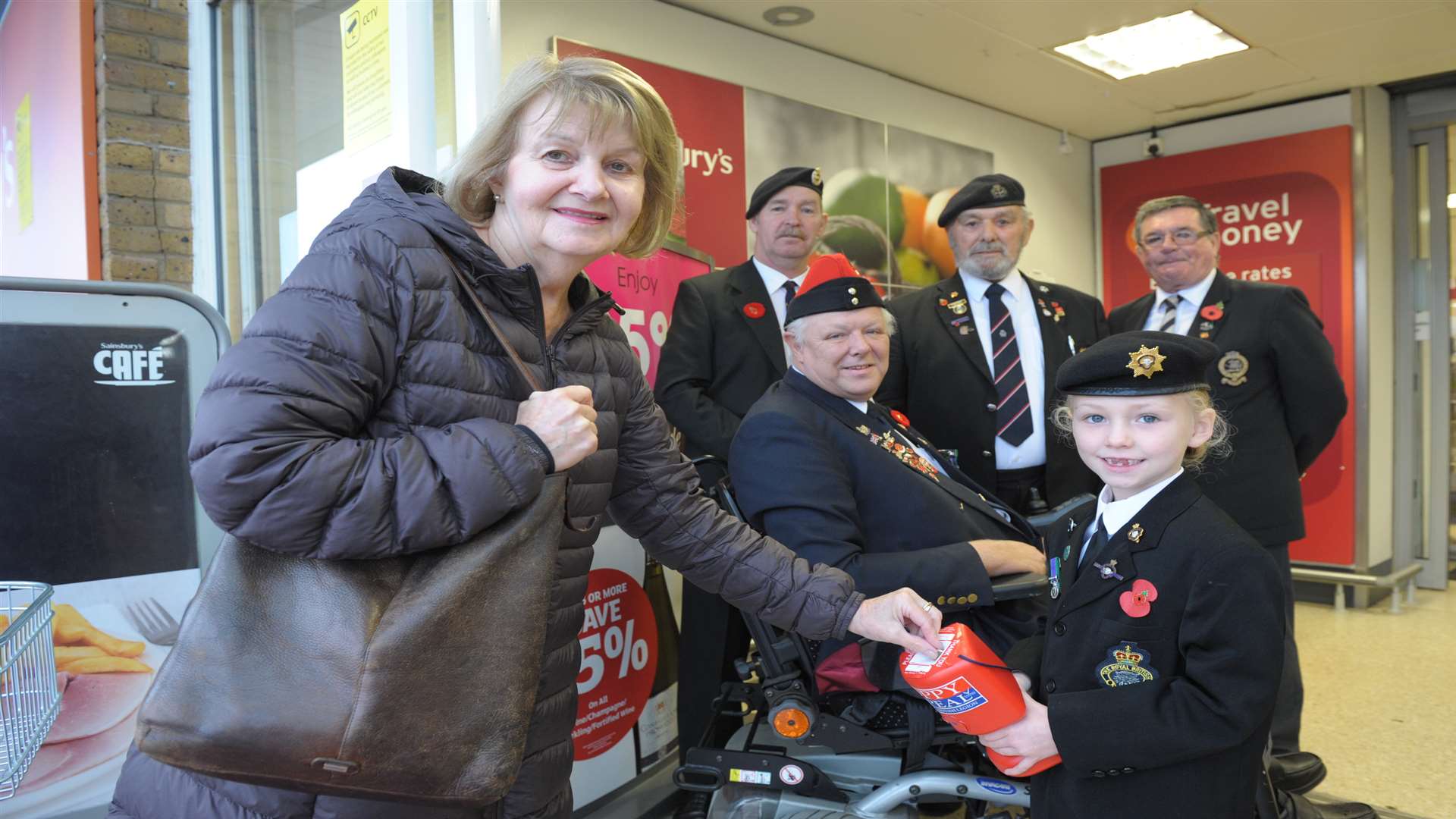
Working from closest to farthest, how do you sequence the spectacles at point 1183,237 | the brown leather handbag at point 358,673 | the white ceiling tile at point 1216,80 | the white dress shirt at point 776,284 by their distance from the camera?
the brown leather handbag at point 358,673 < the spectacles at point 1183,237 < the white dress shirt at point 776,284 < the white ceiling tile at point 1216,80

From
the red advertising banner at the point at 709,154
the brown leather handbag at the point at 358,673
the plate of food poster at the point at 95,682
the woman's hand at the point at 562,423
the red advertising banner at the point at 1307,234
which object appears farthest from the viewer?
the red advertising banner at the point at 1307,234

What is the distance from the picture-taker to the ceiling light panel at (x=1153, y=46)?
15.1ft

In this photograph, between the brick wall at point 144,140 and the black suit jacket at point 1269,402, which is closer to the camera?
the black suit jacket at point 1269,402

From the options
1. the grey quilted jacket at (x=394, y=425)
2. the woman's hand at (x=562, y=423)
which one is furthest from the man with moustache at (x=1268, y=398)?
the woman's hand at (x=562, y=423)

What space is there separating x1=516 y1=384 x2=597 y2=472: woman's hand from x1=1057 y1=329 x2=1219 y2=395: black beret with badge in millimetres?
760

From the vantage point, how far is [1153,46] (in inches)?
193

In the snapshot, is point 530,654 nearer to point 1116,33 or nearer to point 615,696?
point 615,696

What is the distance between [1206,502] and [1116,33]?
3969 mm

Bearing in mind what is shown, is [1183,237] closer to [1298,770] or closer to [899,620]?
[1298,770]

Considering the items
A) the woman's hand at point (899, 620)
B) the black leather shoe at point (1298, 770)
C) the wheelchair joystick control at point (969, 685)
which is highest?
the woman's hand at point (899, 620)

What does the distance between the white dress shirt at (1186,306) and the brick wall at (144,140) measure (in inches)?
123

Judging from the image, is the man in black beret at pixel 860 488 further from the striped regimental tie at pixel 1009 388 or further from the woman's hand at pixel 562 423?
the woman's hand at pixel 562 423

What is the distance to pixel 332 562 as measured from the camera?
915mm

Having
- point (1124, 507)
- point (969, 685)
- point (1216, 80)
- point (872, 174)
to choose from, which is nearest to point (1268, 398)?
point (1124, 507)
